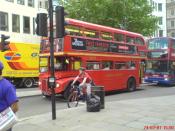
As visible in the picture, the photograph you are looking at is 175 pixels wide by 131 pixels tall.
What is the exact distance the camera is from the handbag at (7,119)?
5.54 meters

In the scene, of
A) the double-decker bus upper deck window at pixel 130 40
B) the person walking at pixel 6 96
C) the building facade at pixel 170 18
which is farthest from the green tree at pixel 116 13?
the building facade at pixel 170 18

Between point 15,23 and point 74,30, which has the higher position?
point 15,23

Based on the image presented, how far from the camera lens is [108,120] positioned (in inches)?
398

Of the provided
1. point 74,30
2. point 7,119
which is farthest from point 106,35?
point 7,119

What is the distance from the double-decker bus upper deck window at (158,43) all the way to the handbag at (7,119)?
2336cm

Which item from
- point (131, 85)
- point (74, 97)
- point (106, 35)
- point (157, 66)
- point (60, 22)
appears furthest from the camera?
point (157, 66)

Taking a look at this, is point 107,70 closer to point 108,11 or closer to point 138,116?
point 138,116

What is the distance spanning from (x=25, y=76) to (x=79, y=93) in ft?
45.5

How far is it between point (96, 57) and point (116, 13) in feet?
63.0

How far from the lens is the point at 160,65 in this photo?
28.3m

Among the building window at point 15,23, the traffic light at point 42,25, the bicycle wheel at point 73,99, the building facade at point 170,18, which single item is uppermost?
the building facade at point 170,18

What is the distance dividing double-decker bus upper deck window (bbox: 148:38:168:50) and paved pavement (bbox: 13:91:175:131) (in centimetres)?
1605

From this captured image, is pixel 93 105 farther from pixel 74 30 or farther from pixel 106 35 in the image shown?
Answer: pixel 106 35

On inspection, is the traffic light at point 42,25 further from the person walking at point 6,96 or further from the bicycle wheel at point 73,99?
the person walking at point 6,96
